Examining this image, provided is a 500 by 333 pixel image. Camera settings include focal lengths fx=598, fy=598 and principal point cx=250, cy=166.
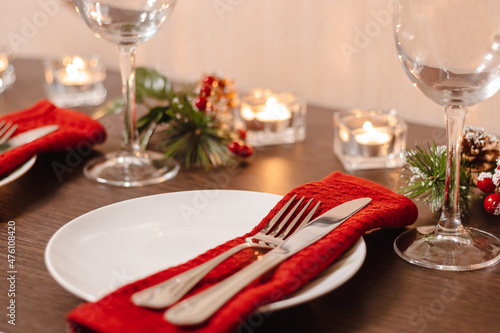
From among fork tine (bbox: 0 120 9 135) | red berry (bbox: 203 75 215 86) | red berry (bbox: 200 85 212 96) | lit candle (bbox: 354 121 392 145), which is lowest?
lit candle (bbox: 354 121 392 145)

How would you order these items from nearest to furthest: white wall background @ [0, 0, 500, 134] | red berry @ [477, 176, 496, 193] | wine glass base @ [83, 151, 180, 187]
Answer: red berry @ [477, 176, 496, 193] → wine glass base @ [83, 151, 180, 187] → white wall background @ [0, 0, 500, 134]

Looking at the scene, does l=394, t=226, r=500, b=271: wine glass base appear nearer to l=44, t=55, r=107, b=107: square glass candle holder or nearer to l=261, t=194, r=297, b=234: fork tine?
l=261, t=194, r=297, b=234: fork tine

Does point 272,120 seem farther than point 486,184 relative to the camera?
Yes

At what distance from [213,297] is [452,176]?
25 cm

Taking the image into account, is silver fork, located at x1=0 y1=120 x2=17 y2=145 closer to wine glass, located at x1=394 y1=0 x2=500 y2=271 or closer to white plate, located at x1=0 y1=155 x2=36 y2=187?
white plate, located at x1=0 y1=155 x2=36 y2=187

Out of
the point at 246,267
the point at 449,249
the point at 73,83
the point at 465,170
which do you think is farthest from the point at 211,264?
the point at 73,83

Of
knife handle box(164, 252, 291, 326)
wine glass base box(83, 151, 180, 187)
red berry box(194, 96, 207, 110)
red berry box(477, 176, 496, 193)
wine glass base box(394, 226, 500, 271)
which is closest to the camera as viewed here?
knife handle box(164, 252, 291, 326)

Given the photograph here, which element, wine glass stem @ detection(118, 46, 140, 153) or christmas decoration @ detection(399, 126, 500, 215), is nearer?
christmas decoration @ detection(399, 126, 500, 215)

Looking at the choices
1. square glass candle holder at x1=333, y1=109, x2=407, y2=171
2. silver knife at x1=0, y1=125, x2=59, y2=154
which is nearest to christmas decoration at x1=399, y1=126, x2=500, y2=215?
square glass candle holder at x1=333, y1=109, x2=407, y2=171

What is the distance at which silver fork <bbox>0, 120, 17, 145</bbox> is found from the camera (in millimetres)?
728

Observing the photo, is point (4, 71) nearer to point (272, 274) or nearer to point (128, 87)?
point (128, 87)

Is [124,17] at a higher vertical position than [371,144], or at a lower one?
higher

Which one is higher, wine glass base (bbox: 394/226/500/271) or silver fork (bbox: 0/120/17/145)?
silver fork (bbox: 0/120/17/145)

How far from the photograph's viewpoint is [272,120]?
824 millimetres
